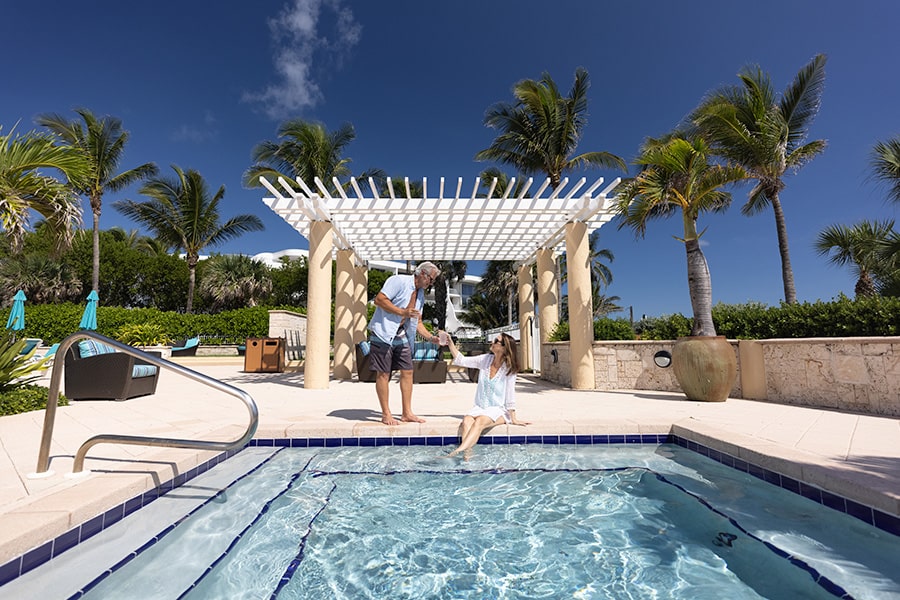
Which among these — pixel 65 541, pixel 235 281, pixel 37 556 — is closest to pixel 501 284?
pixel 235 281

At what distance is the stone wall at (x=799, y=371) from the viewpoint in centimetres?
493

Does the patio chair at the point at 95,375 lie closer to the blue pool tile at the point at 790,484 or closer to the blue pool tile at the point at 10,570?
the blue pool tile at the point at 10,570

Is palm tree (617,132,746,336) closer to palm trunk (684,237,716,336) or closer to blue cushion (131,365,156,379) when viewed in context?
palm trunk (684,237,716,336)

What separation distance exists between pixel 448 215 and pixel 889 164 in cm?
1228

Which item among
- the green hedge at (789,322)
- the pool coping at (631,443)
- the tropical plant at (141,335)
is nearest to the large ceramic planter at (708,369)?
the green hedge at (789,322)

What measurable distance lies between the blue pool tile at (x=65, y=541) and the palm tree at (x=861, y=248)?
15.5 m

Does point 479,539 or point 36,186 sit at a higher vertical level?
point 36,186

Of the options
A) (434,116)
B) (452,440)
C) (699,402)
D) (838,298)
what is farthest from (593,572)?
(434,116)

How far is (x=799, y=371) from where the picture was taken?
18.8ft

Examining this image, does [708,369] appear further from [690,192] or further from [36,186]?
[36,186]

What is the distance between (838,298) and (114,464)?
853 centimetres

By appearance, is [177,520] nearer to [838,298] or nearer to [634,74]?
[838,298]

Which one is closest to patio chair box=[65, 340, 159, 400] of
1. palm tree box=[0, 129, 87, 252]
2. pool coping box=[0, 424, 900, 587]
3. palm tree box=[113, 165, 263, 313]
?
palm tree box=[0, 129, 87, 252]

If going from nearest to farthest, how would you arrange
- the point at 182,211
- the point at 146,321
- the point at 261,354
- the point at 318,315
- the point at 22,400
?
the point at 22,400, the point at 318,315, the point at 261,354, the point at 146,321, the point at 182,211
